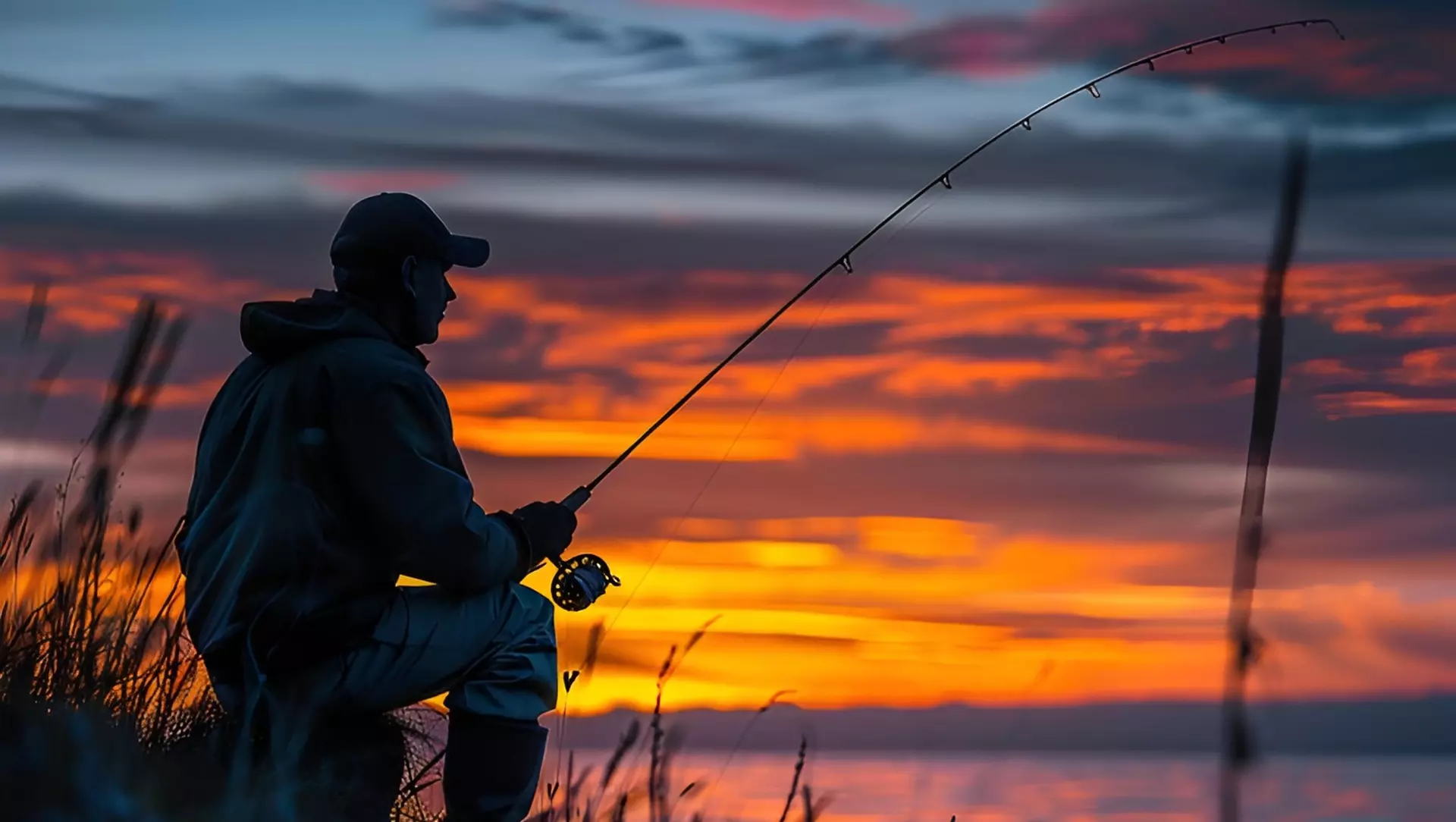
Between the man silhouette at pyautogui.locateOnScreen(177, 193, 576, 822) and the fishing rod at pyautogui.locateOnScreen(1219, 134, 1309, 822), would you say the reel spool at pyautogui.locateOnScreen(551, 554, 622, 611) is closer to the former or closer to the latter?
the man silhouette at pyautogui.locateOnScreen(177, 193, 576, 822)

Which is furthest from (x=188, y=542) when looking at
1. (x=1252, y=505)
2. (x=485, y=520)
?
(x=1252, y=505)

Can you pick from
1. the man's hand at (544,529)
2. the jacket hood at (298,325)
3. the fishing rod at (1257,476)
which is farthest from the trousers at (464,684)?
the fishing rod at (1257,476)

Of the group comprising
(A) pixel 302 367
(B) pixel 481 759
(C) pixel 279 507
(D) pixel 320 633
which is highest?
(A) pixel 302 367

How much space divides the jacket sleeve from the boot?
432 millimetres

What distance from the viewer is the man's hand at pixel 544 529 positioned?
515 centimetres

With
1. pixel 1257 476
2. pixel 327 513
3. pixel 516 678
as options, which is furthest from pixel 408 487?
pixel 1257 476

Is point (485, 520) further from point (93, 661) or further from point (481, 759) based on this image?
point (93, 661)

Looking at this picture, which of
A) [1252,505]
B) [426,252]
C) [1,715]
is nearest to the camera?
[1252,505]

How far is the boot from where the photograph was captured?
500 centimetres

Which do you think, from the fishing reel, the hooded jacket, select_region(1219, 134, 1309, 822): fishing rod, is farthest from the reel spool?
select_region(1219, 134, 1309, 822): fishing rod

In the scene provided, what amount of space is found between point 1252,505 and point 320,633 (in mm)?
3110

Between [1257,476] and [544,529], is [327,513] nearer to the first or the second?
[544,529]

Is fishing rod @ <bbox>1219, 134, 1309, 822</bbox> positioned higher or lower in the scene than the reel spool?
higher

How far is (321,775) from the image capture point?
14.8ft
